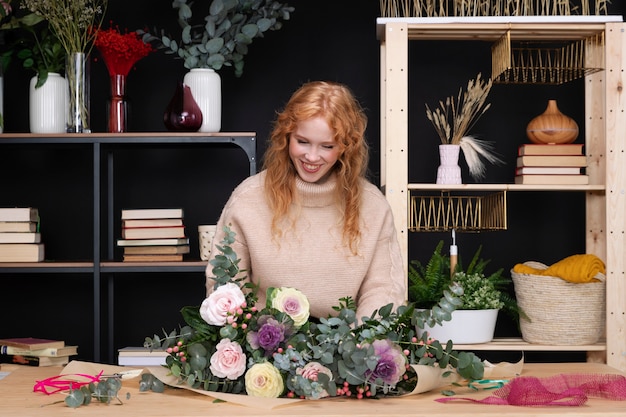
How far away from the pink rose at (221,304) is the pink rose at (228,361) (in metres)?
0.05

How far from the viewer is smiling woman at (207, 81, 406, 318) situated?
2455mm

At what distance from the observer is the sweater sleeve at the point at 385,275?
2434 millimetres

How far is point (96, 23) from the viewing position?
4.23 metres

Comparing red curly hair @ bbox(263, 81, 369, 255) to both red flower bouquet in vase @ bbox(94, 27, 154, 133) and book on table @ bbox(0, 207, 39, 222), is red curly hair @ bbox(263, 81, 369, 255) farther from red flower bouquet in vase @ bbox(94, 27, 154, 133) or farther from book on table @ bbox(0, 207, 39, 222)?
book on table @ bbox(0, 207, 39, 222)

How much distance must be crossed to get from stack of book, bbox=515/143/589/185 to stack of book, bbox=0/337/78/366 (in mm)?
2112

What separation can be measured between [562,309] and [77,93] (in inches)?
88.0

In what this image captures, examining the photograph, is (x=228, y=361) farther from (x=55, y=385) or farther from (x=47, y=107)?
(x=47, y=107)

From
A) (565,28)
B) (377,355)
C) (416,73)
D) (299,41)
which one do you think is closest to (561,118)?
(565,28)

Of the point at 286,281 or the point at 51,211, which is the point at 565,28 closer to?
the point at 286,281

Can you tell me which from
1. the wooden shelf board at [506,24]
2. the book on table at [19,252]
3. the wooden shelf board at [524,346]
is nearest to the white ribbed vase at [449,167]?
the wooden shelf board at [506,24]

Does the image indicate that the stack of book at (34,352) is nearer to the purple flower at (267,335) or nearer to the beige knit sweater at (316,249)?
the beige knit sweater at (316,249)

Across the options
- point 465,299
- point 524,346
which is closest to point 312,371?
point 465,299

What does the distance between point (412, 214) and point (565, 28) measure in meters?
1.08

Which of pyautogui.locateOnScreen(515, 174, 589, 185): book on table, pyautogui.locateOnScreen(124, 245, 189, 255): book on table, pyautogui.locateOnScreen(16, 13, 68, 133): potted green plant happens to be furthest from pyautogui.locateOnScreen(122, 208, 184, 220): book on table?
pyautogui.locateOnScreen(515, 174, 589, 185): book on table
